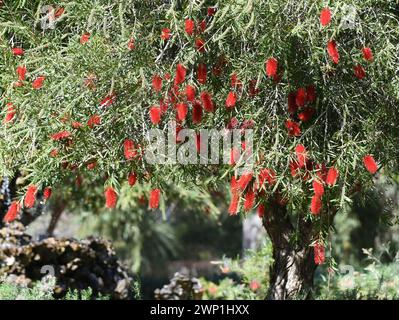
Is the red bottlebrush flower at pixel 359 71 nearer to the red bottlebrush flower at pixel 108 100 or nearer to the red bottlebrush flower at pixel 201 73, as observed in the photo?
the red bottlebrush flower at pixel 201 73

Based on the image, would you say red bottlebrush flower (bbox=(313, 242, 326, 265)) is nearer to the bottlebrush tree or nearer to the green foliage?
the bottlebrush tree

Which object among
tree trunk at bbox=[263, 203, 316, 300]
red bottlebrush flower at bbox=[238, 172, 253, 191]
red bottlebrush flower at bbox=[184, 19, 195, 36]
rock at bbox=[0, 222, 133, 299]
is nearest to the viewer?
red bottlebrush flower at bbox=[238, 172, 253, 191]

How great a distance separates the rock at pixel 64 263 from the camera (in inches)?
279

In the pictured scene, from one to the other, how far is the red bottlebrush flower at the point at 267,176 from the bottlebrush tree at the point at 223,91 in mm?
12

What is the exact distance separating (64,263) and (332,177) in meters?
3.86

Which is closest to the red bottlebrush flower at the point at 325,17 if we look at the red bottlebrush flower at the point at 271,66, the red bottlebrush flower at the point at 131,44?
the red bottlebrush flower at the point at 271,66

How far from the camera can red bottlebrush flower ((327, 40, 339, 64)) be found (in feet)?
13.5

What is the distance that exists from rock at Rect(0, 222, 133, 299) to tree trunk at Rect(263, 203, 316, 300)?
2019 millimetres

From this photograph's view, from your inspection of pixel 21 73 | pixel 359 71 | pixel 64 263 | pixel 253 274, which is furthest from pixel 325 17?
pixel 64 263

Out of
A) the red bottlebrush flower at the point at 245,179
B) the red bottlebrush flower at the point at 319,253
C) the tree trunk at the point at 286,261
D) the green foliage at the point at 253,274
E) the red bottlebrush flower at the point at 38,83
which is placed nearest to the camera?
the red bottlebrush flower at the point at 245,179

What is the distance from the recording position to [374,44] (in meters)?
4.53

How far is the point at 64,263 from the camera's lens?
7.45 meters

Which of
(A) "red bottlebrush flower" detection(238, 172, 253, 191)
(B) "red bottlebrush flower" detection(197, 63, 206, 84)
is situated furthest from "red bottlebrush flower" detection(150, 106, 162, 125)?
(A) "red bottlebrush flower" detection(238, 172, 253, 191)

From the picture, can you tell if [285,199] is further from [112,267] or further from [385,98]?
[112,267]
